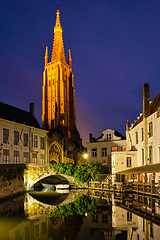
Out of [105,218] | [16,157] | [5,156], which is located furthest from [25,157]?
[105,218]

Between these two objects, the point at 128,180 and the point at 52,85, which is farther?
the point at 52,85

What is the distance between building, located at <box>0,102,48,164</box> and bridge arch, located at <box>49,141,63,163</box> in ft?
18.7

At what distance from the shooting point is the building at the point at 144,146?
2811cm

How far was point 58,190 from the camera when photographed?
126ft

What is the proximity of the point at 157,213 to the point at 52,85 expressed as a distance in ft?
265

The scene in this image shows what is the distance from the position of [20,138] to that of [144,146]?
57.7 feet

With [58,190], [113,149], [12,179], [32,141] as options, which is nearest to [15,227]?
[12,179]

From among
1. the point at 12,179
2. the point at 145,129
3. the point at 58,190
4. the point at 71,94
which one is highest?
the point at 71,94

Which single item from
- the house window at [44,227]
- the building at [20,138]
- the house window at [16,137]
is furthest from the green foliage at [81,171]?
the house window at [44,227]

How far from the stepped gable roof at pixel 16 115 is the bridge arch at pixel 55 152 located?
318 inches

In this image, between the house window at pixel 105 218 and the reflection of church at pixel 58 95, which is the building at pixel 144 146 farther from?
the reflection of church at pixel 58 95

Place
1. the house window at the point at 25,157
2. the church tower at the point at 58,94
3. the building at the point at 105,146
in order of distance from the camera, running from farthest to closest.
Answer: the church tower at the point at 58,94, the building at the point at 105,146, the house window at the point at 25,157

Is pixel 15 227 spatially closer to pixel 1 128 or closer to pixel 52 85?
pixel 1 128

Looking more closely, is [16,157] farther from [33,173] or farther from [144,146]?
[144,146]
